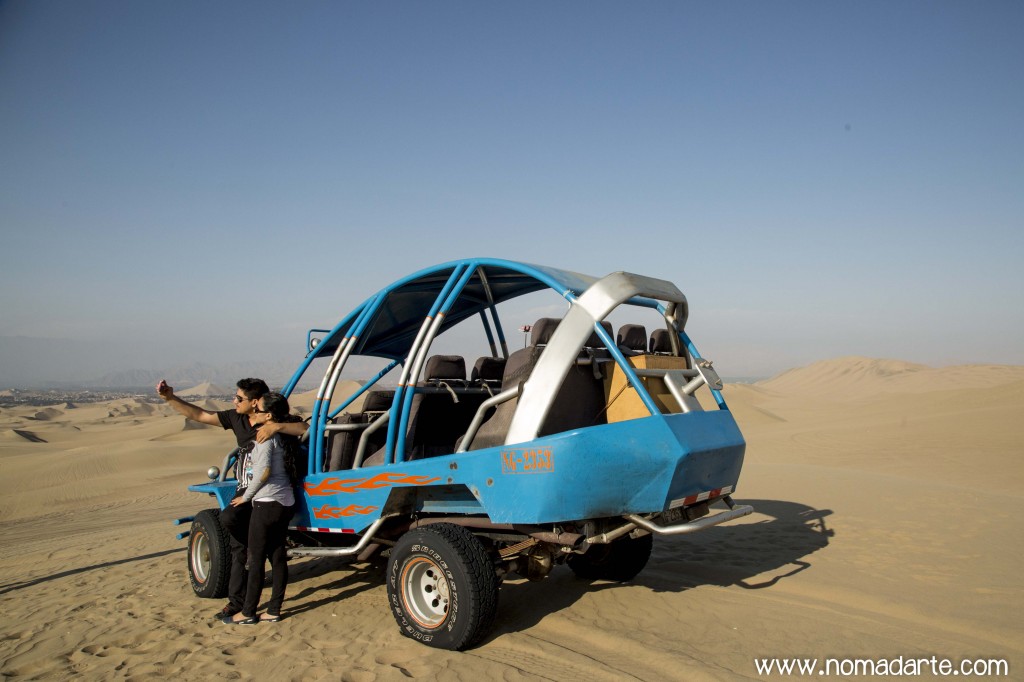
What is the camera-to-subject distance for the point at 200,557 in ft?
23.5

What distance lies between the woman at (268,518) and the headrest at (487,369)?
188 centimetres

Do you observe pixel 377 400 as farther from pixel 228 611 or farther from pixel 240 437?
pixel 228 611

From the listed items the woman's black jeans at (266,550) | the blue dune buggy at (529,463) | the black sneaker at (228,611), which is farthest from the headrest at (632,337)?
the black sneaker at (228,611)

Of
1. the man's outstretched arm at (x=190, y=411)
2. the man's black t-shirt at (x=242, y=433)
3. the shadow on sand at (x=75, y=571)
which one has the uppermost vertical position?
the man's outstretched arm at (x=190, y=411)

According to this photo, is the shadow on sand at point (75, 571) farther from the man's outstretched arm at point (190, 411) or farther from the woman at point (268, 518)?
the woman at point (268, 518)

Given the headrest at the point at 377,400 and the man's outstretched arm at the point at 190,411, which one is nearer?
the man's outstretched arm at the point at 190,411

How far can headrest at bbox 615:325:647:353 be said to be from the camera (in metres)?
6.03

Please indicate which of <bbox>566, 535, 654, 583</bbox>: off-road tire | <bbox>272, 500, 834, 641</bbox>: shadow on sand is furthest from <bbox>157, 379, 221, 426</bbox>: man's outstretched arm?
<bbox>566, 535, 654, 583</bbox>: off-road tire

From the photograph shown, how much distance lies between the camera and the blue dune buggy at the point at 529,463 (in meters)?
4.71

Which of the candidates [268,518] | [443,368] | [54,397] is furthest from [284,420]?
[54,397]

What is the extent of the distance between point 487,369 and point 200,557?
341 cm

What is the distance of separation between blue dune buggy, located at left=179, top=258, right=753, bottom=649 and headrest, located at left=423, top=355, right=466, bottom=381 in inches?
0.6

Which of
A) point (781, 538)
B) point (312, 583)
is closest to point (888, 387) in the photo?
point (781, 538)

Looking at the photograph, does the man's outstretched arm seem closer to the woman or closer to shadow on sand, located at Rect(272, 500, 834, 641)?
the woman
